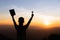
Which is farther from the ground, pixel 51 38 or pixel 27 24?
pixel 27 24

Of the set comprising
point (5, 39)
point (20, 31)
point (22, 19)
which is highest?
point (22, 19)

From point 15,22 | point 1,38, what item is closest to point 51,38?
point 15,22

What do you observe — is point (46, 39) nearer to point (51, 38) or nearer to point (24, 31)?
point (51, 38)

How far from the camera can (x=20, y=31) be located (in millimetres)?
7852

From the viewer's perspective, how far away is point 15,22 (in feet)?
26.1

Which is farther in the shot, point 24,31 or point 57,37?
point 57,37

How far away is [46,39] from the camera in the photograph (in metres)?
8.20

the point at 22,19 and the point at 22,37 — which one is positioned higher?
the point at 22,19

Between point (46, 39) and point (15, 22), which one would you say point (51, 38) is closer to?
point (46, 39)

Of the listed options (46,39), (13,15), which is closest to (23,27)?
(13,15)

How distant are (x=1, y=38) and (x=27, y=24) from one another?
1.45 meters

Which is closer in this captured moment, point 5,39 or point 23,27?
point 23,27

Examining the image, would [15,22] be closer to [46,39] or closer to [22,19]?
[22,19]

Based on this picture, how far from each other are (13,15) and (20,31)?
2.56ft
